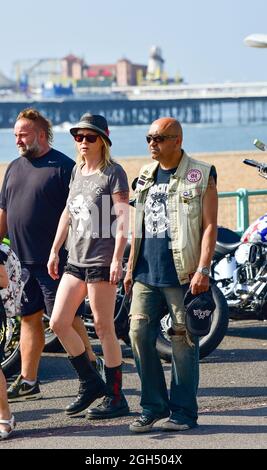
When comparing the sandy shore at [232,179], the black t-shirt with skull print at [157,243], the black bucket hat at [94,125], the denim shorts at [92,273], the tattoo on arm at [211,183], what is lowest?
the sandy shore at [232,179]

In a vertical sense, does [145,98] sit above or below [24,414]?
below

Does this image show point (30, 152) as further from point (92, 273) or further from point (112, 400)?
point (112, 400)

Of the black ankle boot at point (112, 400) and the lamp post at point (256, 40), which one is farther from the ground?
the lamp post at point (256, 40)

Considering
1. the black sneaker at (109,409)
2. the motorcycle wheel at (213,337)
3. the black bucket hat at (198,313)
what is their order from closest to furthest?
the black bucket hat at (198,313), the black sneaker at (109,409), the motorcycle wheel at (213,337)

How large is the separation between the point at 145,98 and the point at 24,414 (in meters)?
172

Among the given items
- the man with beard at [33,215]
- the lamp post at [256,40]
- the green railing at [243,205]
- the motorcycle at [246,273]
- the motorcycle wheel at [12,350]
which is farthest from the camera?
the green railing at [243,205]

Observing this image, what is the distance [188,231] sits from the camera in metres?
7.01

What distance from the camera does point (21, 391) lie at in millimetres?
8078

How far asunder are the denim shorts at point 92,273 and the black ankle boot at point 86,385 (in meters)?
0.48

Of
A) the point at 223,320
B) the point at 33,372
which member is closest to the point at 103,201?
the point at 33,372

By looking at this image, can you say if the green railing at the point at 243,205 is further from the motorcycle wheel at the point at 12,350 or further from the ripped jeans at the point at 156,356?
the ripped jeans at the point at 156,356

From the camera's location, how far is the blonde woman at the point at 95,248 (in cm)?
732

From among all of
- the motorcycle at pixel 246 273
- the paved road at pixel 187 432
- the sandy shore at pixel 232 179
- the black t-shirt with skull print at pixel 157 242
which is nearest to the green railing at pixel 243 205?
the sandy shore at pixel 232 179
